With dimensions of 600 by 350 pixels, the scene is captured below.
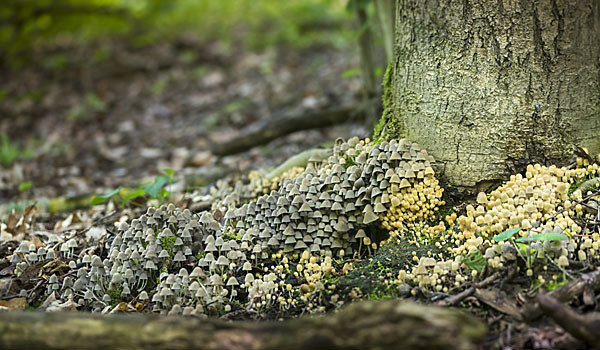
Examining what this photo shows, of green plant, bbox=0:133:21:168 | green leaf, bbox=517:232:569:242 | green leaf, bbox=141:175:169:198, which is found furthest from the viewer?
green plant, bbox=0:133:21:168

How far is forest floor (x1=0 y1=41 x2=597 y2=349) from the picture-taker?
3.17 m

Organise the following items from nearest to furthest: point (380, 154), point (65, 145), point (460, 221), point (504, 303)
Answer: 1. point (504, 303)
2. point (460, 221)
3. point (380, 154)
4. point (65, 145)

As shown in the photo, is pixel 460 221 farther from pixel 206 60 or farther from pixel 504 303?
pixel 206 60

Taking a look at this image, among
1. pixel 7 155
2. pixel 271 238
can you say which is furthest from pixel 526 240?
pixel 7 155

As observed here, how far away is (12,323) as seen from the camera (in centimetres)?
205

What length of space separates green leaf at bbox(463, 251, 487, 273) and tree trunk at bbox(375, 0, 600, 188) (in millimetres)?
604

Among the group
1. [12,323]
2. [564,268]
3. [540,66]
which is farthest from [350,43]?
[12,323]

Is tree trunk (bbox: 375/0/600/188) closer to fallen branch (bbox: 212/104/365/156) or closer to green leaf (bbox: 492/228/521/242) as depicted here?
green leaf (bbox: 492/228/521/242)

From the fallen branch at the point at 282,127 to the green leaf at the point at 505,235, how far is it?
374 centimetres

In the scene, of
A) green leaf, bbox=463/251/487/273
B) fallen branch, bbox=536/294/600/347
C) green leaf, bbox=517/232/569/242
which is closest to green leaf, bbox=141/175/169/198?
green leaf, bbox=463/251/487/273

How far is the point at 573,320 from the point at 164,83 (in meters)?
10.3

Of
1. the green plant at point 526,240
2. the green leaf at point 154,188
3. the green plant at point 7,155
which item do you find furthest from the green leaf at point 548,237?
the green plant at point 7,155

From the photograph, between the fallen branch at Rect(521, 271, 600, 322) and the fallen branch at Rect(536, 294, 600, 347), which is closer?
the fallen branch at Rect(536, 294, 600, 347)

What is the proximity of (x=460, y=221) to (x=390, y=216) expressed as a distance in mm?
425
